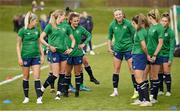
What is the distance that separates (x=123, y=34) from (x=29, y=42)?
2.47 metres

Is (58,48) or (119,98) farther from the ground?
(58,48)

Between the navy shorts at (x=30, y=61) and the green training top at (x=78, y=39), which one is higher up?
the green training top at (x=78, y=39)

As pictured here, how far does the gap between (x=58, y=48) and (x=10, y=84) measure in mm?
3549

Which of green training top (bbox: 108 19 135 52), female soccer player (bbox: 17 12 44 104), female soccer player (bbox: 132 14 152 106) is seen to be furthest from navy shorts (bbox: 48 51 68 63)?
female soccer player (bbox: 132 14 152 106)

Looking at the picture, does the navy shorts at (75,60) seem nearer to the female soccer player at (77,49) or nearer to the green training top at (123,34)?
the female soccer player at (77,49)

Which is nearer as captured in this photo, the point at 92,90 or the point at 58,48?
the point at 58,48

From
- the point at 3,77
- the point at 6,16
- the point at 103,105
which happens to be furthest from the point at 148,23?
the point at 6,16

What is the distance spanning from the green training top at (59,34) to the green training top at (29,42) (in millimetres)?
883

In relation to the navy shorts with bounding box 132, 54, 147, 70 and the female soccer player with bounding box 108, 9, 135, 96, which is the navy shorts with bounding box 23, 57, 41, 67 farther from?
the navy shorts with bounding box 132, 54, 147, 70

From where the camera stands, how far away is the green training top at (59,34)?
554 inches

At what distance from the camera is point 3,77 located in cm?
1894

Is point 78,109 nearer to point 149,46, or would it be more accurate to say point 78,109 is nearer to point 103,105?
point 103,105

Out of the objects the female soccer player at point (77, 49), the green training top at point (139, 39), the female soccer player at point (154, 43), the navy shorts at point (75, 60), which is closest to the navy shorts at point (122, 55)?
the female soccer player at point (77, 49)

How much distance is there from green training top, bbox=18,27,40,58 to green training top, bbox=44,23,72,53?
0.88m
